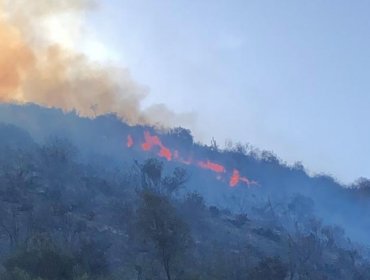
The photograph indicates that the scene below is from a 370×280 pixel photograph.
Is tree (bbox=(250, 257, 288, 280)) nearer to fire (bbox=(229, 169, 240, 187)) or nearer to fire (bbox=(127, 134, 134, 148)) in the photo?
fire (bbox=(229, 169, 240, 187))

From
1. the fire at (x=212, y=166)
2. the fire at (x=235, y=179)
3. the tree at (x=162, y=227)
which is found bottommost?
the tree at (x=162, y=227)

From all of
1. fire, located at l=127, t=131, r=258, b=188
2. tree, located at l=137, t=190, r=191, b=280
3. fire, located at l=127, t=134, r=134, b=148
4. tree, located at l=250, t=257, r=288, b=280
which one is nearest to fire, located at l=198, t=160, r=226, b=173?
fire, located at l=127, t=131, r=258, b=188

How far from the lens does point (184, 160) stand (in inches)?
6570

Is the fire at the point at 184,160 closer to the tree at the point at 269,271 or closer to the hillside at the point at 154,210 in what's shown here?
the hillside at the point at 154,210

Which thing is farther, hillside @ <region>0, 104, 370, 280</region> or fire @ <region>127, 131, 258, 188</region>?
fire @ <region>127, 131, 258, 188</region>

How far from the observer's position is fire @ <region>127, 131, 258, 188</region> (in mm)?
161500

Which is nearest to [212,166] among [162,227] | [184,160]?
[184,160]

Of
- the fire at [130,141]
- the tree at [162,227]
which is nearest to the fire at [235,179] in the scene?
the fire at [130,141]

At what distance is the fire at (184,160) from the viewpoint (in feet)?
530

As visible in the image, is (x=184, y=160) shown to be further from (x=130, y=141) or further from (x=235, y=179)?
(x=130, y=141)

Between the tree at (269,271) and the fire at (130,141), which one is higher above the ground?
the fire at (130,141)

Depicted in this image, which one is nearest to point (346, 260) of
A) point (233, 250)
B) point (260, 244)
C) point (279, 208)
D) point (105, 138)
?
point (260, 244)

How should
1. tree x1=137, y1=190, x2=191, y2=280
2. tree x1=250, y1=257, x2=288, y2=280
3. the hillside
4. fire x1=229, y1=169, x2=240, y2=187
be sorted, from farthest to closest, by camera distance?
fire x1=229, y1=169, x2=240, y2=187, tree x1=250, y1=257, x2=288, y2=280, the hillside, tree x1=137, y1=190, x2=191, y2=280

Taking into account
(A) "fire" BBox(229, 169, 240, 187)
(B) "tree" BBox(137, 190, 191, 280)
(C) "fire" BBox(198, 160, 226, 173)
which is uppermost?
(C) "fire" BBox(198, 160, 226, 173)
